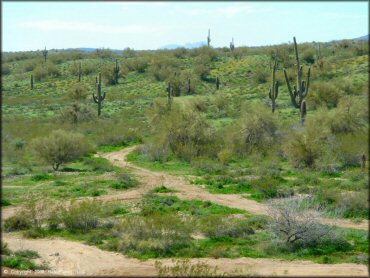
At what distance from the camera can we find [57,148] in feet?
99.6

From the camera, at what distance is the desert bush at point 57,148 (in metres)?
30.3

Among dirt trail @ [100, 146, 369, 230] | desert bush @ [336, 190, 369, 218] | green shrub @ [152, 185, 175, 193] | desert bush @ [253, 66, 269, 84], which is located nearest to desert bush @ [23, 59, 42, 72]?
desert bush @ [253, 66, 269, 84]

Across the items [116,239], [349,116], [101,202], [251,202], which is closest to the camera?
[116,239]

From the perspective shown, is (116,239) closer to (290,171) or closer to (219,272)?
(219,272)

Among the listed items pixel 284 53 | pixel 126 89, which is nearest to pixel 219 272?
pixel 126 89

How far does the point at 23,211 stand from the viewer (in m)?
19.2

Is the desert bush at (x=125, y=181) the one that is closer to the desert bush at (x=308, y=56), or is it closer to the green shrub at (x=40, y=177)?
the green shrub at (x=40, y=177)

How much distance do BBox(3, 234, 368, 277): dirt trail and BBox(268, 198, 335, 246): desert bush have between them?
151 cm

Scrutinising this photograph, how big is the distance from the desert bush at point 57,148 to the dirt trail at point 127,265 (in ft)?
44.9

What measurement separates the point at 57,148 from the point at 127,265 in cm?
1680

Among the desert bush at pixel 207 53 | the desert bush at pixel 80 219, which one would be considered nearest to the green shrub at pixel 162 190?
the desert bush at pixel 80 219

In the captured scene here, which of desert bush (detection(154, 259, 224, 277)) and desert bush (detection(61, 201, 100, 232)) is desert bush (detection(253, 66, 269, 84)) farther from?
desert bush (detection(154, 259, 224, 277))

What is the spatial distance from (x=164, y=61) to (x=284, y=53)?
63.1 ft

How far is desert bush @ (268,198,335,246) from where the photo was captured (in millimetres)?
16672
